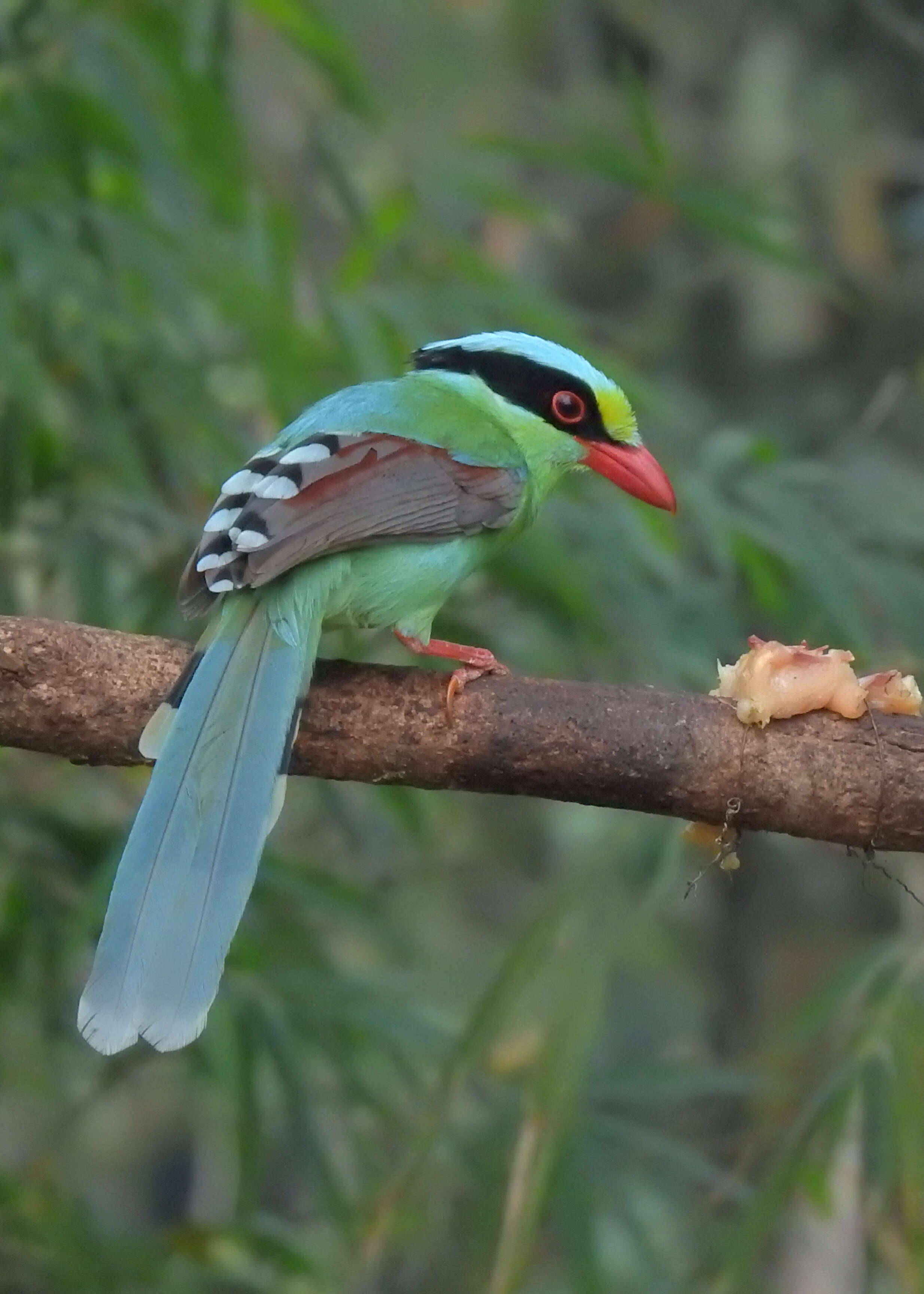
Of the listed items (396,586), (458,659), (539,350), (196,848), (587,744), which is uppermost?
(539,350)

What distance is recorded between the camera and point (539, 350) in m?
3.25

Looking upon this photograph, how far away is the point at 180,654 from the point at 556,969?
130 centimetres

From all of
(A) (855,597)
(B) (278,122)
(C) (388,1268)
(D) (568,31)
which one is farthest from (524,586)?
(B) (278,122)

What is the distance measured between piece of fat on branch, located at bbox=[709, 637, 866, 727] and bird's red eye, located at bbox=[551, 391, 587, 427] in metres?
0.97

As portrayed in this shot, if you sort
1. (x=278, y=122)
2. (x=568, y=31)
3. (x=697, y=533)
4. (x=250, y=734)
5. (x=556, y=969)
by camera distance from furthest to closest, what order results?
1. (x=278, y=122)
2. (x=568, y=31)
3. (x=697, y=533)
4. (x=556, y=969)
5. (x=250, y=734)

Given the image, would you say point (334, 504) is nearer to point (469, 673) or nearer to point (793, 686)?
point (469, 673)

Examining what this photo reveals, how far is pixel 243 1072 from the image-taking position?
3.44m

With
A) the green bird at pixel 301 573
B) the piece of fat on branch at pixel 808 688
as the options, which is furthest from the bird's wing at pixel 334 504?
the piece of fat on branch at pixel 808 688

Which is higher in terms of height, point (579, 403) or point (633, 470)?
point (579, 403)

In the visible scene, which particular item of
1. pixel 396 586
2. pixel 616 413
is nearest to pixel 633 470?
pixel 616 413

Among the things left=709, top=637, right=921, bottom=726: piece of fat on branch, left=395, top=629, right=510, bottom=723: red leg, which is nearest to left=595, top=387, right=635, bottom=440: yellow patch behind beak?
left=395, top=629, right=510, bottom=723: red leg

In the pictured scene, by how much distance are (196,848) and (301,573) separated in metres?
0.54

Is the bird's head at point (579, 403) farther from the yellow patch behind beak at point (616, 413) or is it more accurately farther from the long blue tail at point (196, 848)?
the long blue tail at point (196, 848)

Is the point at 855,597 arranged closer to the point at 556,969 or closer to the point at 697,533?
the point at 697,533
